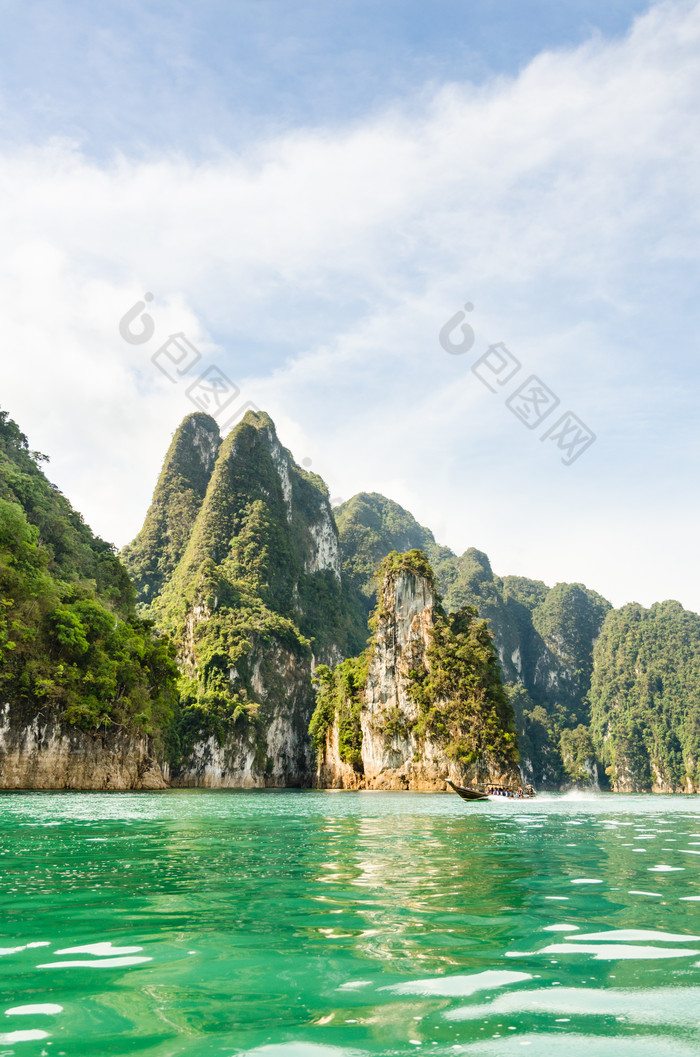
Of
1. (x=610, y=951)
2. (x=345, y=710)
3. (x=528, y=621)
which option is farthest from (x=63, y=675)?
(x=528, y=621)

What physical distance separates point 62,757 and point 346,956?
32602 mm

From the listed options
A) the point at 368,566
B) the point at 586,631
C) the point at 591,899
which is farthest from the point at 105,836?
the point at 586,631

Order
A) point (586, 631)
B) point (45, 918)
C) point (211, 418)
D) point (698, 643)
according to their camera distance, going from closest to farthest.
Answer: point (45, 918) < point (211, 418) < point (698, 643) < point (586, 631)

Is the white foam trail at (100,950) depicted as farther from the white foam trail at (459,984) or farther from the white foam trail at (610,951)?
the white foam trail at (610,951)

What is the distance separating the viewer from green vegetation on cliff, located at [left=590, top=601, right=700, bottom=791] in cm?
10700

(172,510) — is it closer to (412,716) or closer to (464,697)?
(412,716)

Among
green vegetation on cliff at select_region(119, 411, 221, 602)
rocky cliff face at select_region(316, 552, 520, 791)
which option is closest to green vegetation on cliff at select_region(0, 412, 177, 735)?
rocky cliff face at select_region(316, 552, 520, 791)

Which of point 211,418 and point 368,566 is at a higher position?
point 211,418

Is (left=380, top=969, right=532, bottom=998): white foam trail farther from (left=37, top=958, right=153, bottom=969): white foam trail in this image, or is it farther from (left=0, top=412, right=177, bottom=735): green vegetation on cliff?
(left=0, top=412, right=177, bottom=735): green vegetation on cliff

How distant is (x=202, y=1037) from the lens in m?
2.85

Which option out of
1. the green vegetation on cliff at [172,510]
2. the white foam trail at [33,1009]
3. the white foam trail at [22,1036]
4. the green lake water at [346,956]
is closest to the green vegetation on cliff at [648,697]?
the green vegetation on cliff at [172,510]

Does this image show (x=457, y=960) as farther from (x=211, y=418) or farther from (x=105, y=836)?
(x=211, y=418)

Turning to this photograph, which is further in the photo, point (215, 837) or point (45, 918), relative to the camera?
point (215, 837)

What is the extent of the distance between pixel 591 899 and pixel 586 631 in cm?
14590
